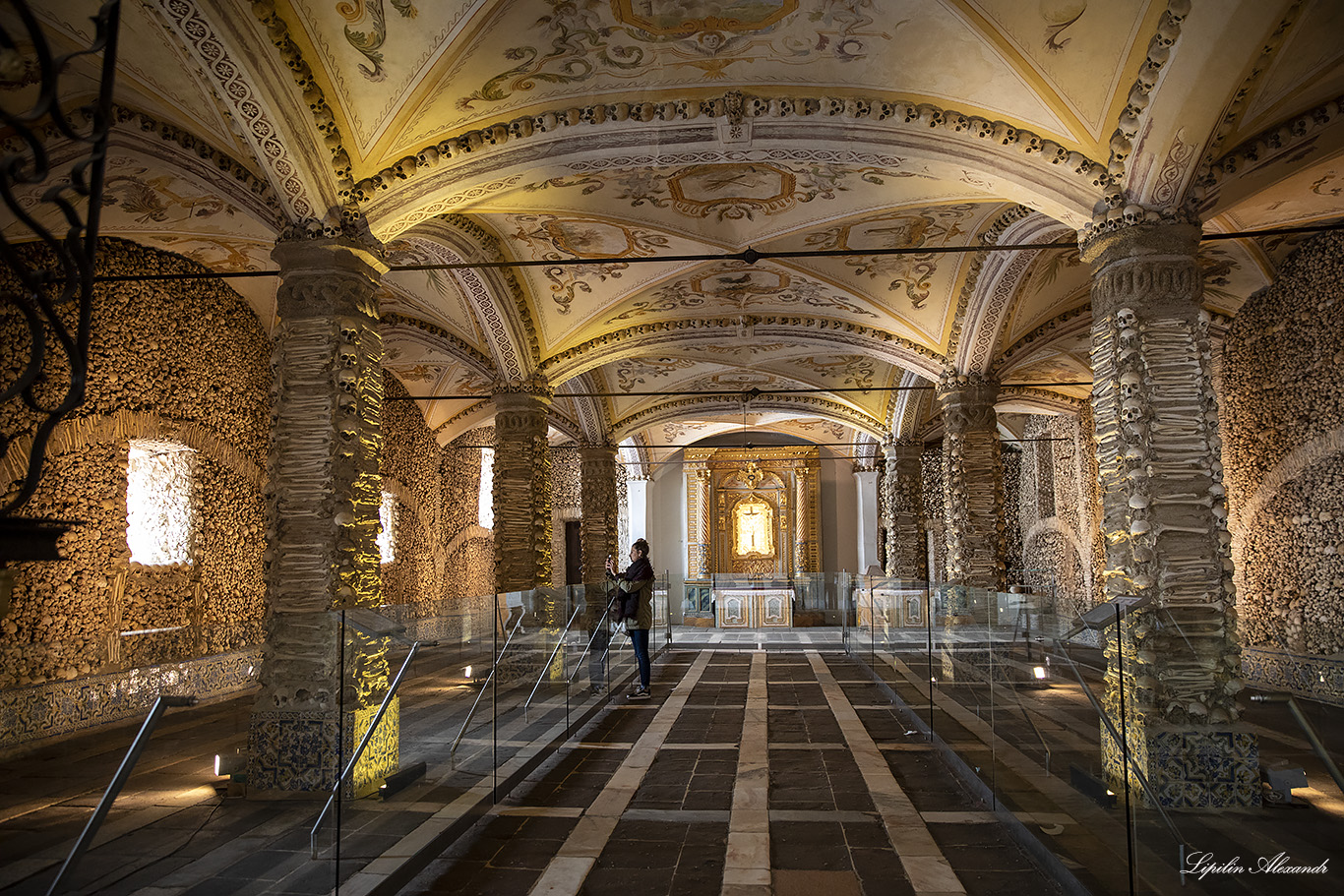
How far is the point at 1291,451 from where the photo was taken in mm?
9383

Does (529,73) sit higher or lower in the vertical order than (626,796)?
higher

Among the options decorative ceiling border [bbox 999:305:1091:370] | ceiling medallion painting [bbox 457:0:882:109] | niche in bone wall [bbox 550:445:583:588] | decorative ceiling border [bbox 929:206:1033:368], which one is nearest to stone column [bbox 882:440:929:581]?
decorative ceiling border [bbox 929:206:1033:368]

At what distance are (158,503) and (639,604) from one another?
5.61 m

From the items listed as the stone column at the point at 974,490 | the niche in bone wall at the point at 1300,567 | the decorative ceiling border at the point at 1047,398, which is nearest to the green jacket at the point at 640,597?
the stone column at the point at 974,490

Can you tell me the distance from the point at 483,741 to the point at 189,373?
6478 mm

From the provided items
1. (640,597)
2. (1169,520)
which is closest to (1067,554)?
(640,597)

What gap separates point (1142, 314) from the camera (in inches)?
229

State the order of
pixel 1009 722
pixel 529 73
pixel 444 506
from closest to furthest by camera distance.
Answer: pixel 1009 722, pixel 529 73, pixel 444 506

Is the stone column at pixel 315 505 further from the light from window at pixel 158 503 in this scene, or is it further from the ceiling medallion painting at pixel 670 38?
the light from window at pixel 158 503

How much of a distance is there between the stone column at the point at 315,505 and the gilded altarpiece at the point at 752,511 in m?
17.6

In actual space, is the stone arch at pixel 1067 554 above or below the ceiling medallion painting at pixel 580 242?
below

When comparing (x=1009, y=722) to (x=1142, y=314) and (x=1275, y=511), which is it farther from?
(x=1275, y=511)

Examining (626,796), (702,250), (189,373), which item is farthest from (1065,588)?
(189,373)

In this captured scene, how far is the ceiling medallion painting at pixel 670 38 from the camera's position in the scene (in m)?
5.79
